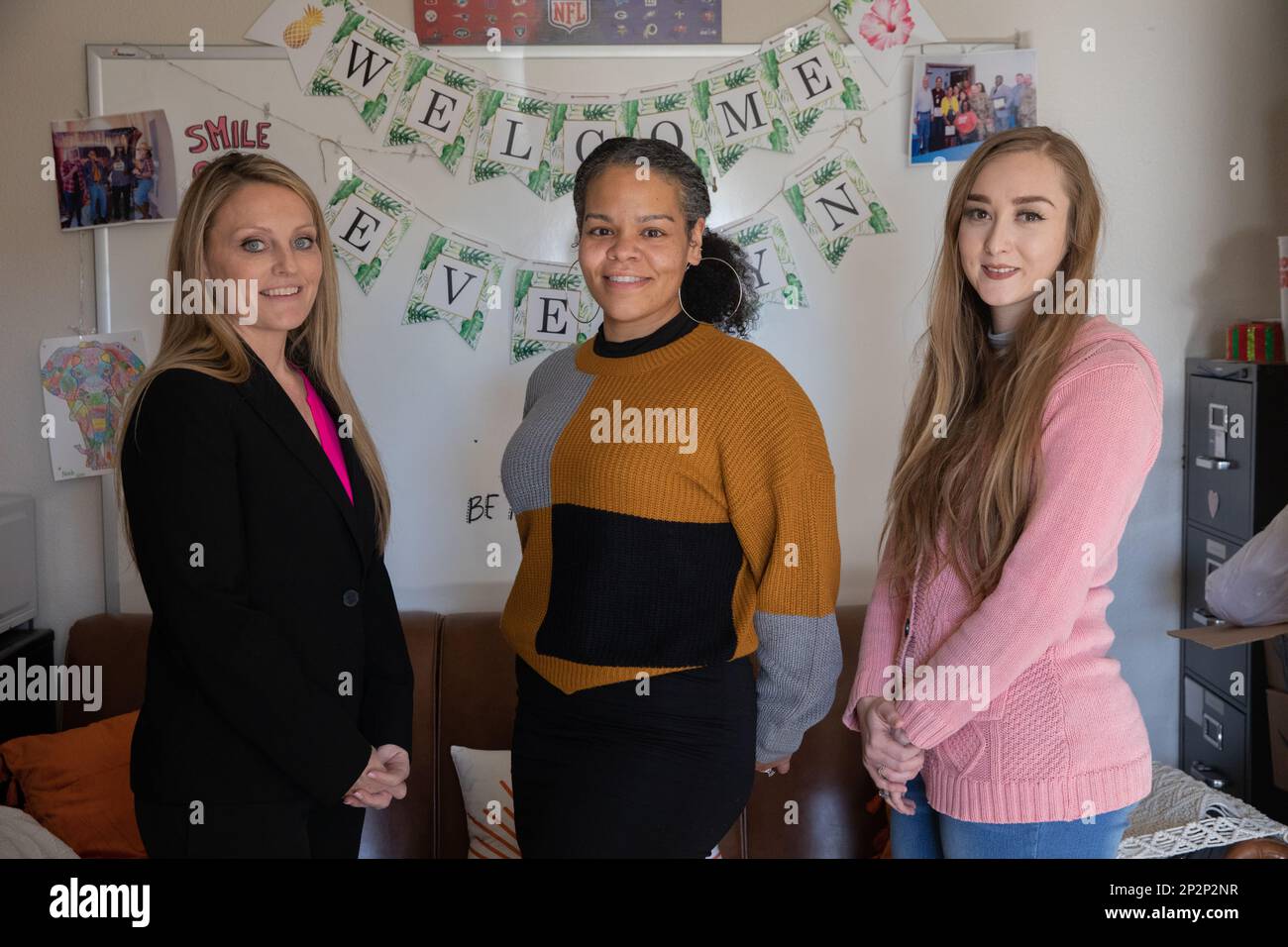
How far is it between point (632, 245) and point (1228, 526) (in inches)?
60.6

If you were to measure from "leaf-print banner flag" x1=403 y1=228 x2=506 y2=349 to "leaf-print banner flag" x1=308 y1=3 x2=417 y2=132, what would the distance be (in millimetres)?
277

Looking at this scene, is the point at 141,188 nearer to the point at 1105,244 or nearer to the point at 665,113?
the point at 665,113

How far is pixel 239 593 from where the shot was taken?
4.18ft

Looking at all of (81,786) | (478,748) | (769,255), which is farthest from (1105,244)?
(81,786)

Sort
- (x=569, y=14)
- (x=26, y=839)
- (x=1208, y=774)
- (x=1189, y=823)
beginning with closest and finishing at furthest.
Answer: (x=26, y=839), (x=1189, y=823), (x=569, y=14), (x=1208, y=774)

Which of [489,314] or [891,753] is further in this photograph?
[489,314]

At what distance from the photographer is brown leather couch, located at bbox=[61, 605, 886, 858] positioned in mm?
2180

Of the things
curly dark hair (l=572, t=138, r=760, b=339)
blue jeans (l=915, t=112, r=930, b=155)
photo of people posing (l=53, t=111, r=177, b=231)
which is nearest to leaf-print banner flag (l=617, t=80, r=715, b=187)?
blue jeans (l=915, t=112, r=930, b=155)

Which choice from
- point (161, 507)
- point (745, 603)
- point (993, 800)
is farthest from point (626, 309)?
point (993, 800)

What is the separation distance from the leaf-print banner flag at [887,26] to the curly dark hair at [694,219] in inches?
29.3

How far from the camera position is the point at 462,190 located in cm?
236

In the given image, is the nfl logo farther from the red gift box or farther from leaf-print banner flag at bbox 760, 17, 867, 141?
the red gift box

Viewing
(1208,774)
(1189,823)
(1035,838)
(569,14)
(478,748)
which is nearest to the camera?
(1035,838)
